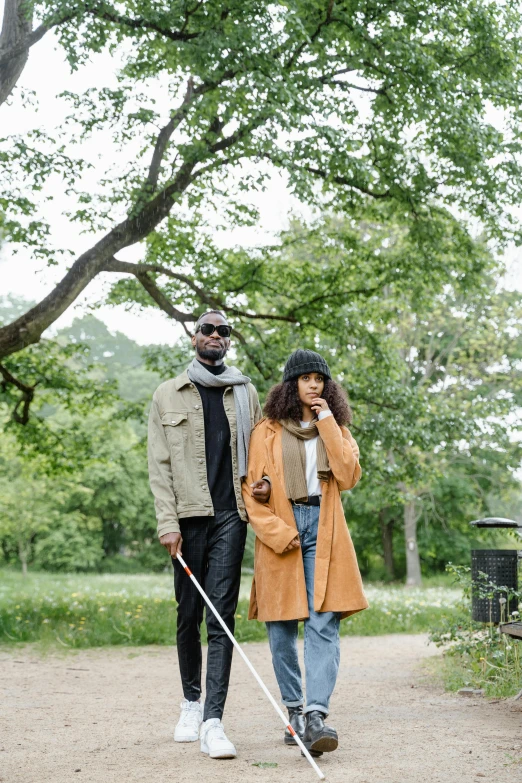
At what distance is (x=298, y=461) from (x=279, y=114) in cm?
497

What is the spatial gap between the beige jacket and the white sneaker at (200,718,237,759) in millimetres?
998

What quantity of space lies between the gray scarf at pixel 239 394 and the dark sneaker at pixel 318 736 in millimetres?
1282

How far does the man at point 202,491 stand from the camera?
4816mm

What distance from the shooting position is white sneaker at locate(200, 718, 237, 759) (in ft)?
14.4

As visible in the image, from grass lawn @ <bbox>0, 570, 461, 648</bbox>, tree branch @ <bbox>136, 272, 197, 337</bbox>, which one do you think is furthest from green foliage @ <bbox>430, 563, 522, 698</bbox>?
tree branch @ <bbox>136, 272, 197, 337</bbox>

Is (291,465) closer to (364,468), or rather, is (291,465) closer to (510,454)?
(364,468)

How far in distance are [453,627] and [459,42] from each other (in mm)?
7048

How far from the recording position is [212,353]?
5090 millimetres

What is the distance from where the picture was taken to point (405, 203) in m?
11.6

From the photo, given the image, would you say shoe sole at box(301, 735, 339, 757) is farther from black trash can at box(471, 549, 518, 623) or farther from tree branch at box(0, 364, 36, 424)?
tree branch at box(0, 364, 36, 424)

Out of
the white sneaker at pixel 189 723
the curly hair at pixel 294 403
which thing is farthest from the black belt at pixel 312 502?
the white sneaker at pixel 189 723

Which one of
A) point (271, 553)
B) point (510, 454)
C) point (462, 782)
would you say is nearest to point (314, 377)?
point (271, 553)

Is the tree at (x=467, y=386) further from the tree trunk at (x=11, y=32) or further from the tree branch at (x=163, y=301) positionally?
the tree trunk at (x=11, y=32)

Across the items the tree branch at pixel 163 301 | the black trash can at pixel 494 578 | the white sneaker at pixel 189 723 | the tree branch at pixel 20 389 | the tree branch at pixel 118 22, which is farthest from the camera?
the tree branch at pixel 20 389
